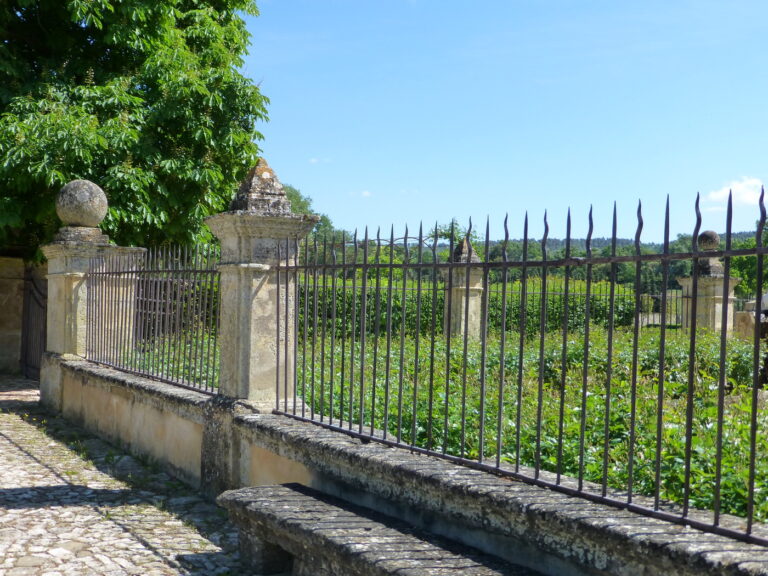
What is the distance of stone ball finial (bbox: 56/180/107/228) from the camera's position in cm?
935

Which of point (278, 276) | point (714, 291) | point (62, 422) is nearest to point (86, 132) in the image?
point (62, 422)

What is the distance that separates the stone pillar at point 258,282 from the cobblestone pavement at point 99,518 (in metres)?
1.02

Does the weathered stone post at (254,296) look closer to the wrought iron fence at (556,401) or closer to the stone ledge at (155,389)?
the wrought iron fence at (556,401)

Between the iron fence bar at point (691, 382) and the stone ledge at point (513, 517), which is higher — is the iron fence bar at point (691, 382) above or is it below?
above

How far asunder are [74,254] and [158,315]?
8.51 feet

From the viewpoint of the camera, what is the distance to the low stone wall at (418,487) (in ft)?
9.30

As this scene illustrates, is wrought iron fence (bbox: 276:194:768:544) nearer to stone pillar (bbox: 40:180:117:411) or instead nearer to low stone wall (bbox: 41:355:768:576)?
low stone wall (bbox: 41:355:768:576)

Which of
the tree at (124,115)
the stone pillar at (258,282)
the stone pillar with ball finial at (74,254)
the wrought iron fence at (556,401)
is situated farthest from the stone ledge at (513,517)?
the tree at (124,115)

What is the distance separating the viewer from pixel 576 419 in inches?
214

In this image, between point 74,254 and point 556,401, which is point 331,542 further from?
point 74,254

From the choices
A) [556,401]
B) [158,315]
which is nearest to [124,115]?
[158,315]

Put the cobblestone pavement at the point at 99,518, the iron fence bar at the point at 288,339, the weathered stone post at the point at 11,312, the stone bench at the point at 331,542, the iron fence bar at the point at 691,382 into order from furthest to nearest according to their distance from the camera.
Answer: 1. the weathered stone post at the point at 11,312
2. the iron fence bar at the point at 288,339
3. the cobblestone pavement at the point at 99,518
4. the stone bench at the point at 331,542
5. the iron fence bar at the point at 691,382

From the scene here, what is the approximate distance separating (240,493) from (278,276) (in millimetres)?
1628

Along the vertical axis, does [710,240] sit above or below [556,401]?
above
